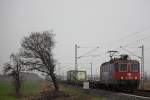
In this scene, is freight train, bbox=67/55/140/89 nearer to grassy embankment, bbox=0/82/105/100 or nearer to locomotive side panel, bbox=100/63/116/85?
locomotive side panel, bbox=100/63/116/85

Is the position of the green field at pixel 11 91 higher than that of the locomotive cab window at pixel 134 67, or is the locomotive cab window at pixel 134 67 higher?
the locomotive cab window at pixel 134 67

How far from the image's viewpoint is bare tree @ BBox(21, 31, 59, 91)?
54.7 m

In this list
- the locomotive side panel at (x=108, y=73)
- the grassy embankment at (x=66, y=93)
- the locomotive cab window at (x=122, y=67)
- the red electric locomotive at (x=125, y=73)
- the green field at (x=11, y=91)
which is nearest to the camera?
the grassy embankment at (x=66, y=93)

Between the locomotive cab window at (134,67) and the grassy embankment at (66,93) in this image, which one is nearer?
the grassy embankment at (66,93)

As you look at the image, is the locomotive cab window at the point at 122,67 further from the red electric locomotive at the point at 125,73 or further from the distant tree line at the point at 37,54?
the distant tree line at the point at 37,54

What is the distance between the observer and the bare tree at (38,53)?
179 feet

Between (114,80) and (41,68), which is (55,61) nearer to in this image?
(41,68)

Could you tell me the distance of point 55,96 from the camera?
43.8 metres

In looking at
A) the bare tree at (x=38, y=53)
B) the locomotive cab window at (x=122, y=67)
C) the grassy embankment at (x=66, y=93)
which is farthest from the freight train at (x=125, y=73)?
the bare tree at (x=38, y=53)

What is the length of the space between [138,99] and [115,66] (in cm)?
1464

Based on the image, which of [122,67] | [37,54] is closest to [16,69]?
[37,54]

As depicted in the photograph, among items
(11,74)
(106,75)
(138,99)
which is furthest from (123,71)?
(11,74)

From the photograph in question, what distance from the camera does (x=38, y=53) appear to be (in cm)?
5538

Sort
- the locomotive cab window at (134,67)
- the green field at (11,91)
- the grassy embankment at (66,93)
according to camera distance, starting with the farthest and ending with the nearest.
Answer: the green field at (11,91) < the locomotive cab window at (134,67) < the grassy embankment at (66,93)
